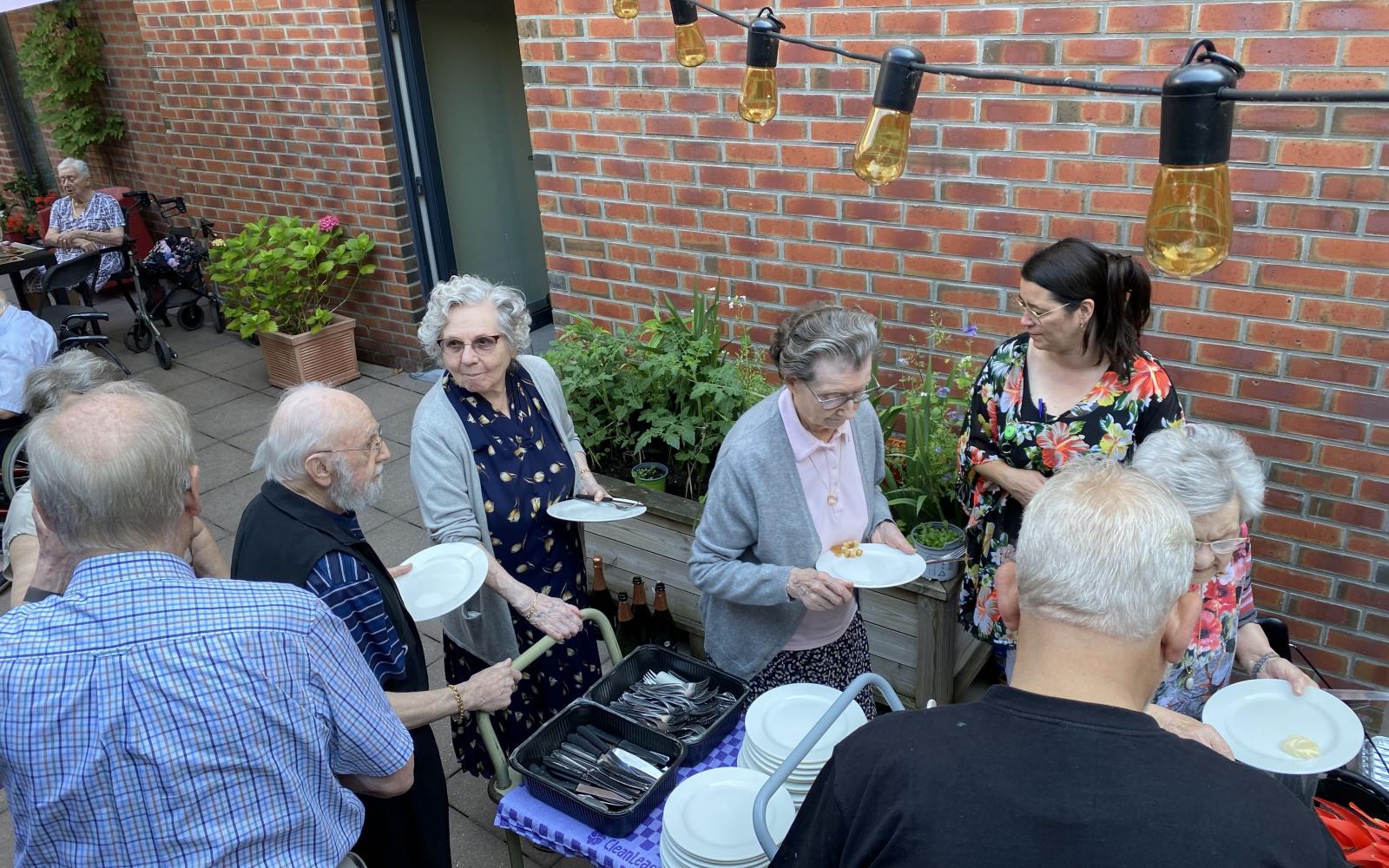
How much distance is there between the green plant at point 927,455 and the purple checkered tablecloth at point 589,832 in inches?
56.1

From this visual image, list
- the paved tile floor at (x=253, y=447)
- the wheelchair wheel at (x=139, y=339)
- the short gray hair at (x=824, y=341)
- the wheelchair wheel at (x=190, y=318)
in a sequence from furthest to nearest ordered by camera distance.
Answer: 1. the wheelchair wheel at (x=190, y=318)
2. the wheelchair wheel at (x=139, y=339)
3. the paved tile floor at (x=253, y=447)
4. the short gray hair at (x=824, y=341)

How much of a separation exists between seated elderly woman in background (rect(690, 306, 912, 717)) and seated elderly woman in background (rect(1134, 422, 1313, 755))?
27.2 inches

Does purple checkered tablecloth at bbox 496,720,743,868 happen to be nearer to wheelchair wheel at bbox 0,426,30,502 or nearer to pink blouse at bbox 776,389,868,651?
pink blouse at bbox 776,389,868,651

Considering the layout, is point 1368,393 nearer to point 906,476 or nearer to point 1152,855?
point 906,476

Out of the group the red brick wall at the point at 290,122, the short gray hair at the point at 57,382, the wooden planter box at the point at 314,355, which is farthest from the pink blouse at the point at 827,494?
the wooden planter box at the point at 314,355

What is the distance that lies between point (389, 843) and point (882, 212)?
2774 mm

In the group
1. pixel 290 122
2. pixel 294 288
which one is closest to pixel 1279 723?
pixel 294 288

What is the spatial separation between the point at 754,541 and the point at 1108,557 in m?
1.28

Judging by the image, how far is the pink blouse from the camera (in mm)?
2447

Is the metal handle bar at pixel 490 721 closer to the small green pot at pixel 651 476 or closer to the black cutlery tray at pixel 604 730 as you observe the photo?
the black cutlery tray at pixel 604 730

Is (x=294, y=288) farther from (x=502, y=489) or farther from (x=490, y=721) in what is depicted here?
(x=490, y=721)

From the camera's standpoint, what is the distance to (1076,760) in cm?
116

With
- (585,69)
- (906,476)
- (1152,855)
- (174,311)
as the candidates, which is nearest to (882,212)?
(906,476)

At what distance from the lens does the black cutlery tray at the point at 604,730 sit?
197cm
